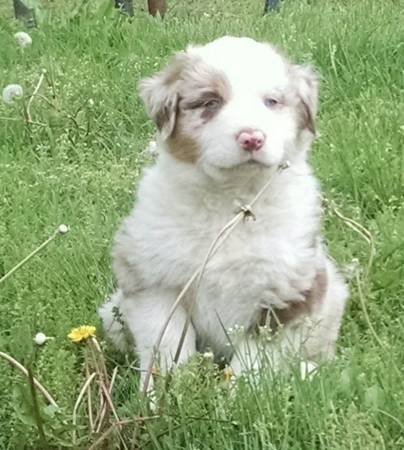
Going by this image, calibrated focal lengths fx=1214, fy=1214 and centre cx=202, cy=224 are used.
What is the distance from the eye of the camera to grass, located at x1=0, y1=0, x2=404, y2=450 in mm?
2971

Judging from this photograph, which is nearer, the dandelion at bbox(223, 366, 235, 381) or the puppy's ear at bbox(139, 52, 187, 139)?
the dandelion at bbox(223, 366, 235, 381)

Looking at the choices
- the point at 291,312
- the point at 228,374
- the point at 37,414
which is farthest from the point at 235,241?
the point at 37,414

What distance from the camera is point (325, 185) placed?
4863 millimetres

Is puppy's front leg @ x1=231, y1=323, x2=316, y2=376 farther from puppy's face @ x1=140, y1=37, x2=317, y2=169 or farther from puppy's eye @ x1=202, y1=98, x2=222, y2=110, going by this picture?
puppy's eye @ x1=202, y1=98, x2=222, y2=110

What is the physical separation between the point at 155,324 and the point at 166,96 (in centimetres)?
67

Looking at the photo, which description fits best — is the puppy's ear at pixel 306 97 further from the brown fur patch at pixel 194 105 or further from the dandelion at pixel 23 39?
the dandelion at pixel 23 39

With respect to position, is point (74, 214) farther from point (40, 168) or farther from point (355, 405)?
point (355, 405)

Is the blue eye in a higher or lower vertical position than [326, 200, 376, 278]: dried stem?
higher

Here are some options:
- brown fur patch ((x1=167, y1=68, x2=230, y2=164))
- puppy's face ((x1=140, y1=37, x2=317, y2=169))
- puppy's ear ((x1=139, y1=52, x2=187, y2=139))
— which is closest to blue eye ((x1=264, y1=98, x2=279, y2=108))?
puppy's face ((x1=140, y1=37, x2=317, y2=169))

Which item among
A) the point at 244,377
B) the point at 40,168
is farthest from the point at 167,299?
the point at 40,168

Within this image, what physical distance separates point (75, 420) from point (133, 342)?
0.69 meters

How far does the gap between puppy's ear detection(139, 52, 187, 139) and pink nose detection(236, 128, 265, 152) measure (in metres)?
0.31

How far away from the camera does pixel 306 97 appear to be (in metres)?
3.62

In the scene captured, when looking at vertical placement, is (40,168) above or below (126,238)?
below
